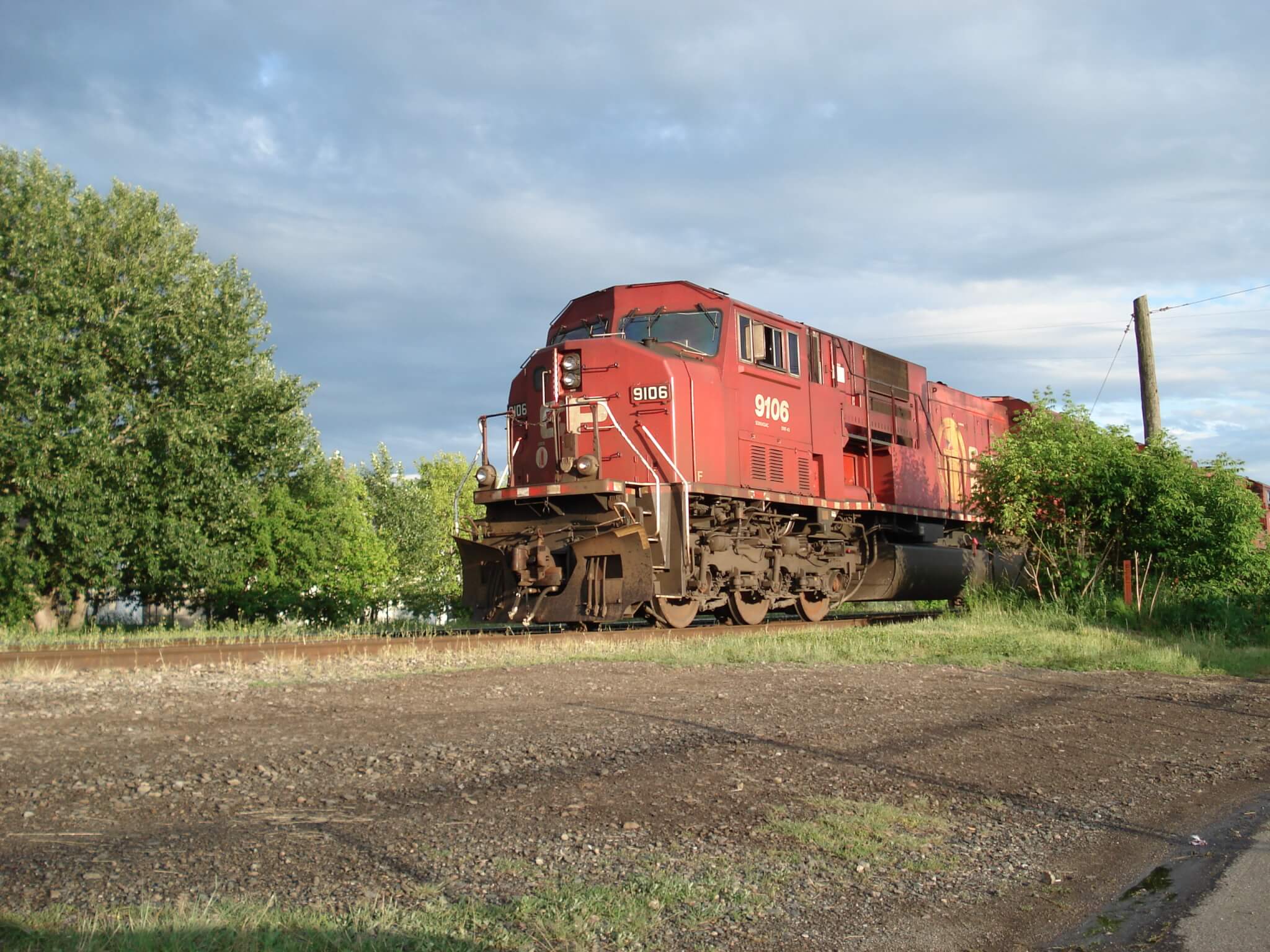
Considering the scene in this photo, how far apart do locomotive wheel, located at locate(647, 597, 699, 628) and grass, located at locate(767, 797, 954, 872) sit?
311 inches

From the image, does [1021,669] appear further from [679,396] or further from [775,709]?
[679,396]

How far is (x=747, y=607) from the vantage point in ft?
46.3

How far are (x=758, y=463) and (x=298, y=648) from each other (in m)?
6.23

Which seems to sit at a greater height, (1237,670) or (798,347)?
(798,347)

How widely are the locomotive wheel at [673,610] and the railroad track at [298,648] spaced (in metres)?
0.21

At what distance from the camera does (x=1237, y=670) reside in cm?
989

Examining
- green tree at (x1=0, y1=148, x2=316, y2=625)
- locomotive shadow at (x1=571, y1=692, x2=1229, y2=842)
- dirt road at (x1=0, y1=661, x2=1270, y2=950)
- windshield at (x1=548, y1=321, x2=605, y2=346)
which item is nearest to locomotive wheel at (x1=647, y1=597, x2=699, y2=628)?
windshield at (x1=548, y1=321, x2=605, y2=346)

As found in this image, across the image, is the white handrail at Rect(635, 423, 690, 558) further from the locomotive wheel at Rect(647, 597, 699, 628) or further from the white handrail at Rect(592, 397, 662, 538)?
the locomotive wheel at Rect(647, 597, 699, 628)

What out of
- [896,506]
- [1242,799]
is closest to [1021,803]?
[1242,799]

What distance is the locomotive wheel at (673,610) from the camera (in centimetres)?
1277

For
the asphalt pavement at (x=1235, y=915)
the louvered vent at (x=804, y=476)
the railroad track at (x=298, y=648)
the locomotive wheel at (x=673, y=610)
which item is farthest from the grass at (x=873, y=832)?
the louvered vent at (x=804, y=476)

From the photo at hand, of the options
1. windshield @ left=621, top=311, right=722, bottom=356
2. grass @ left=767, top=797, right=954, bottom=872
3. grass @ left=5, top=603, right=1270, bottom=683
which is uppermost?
windshield @ left=621, top=311, right=722, bottom=356

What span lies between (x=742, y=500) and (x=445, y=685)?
614 cm

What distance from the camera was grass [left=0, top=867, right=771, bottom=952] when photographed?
2918 mm
